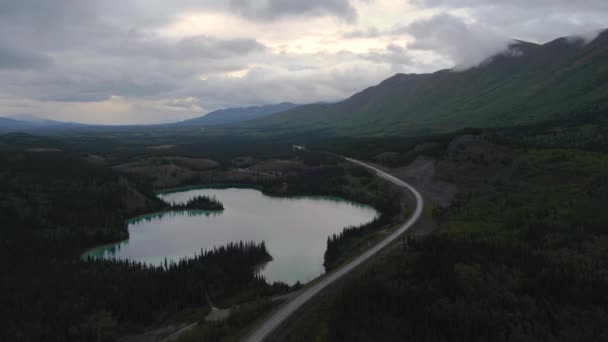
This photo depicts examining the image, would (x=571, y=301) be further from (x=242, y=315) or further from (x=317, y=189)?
(x=317, y=189)

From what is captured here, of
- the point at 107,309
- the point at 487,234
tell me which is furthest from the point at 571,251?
the point at 107,309

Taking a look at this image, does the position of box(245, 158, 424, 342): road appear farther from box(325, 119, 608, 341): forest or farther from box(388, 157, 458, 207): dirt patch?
box(388, 157, 458, 207): dirt patch

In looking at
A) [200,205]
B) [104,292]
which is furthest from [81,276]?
[200,205]

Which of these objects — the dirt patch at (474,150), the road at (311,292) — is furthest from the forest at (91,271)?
the dirt patch at (474,150)

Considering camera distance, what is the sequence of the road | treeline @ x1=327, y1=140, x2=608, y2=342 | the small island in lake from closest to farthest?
treeline @ x1=327, y1=140, x2=608, y2=342
the road
the small island in lake

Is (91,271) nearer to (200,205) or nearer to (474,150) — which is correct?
(200,205)

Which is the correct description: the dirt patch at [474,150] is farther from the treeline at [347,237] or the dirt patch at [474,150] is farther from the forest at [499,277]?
the treeline at [347,237]

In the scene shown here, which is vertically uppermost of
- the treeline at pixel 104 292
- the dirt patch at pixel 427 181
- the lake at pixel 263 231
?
the dirt patch at pixel 427 181

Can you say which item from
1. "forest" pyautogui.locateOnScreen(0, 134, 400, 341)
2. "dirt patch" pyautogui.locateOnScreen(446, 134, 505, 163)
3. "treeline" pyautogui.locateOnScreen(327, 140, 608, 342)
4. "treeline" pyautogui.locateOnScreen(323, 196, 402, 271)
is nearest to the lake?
"treeline" pyautogui.locateOnScreen(323, 196, 402, 271)

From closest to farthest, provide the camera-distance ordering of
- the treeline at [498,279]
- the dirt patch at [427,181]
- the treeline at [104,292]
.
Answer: the treeline at [498,279]
the treeline at [104,292]
the dirt patch at [427,181]
